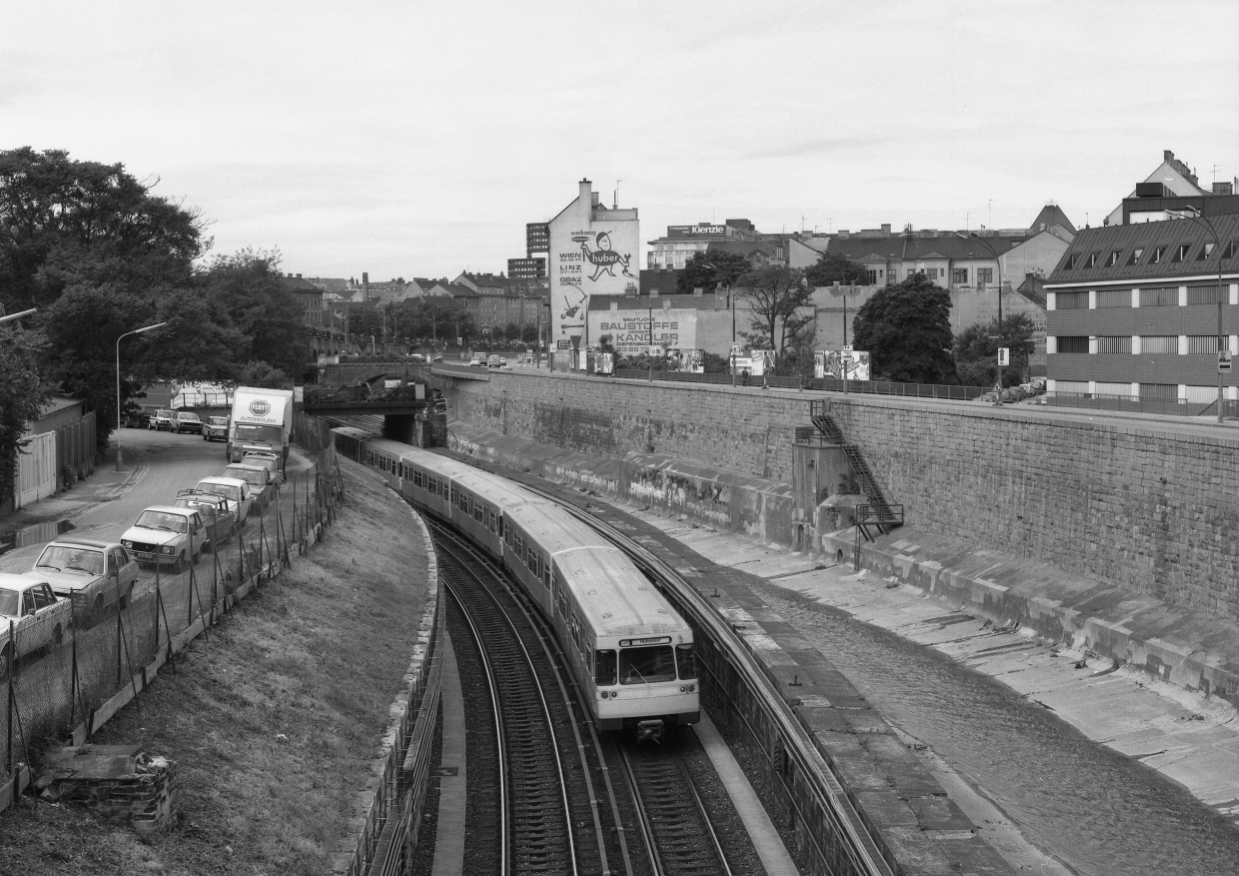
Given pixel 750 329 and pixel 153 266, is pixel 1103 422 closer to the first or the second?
pixel 153 266

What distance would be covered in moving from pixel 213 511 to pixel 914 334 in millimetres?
48519

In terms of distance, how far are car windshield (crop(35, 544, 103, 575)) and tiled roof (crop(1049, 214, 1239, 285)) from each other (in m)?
42.2

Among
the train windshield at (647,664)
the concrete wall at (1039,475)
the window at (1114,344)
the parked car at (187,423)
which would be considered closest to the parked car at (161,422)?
the parked car at (187,423)

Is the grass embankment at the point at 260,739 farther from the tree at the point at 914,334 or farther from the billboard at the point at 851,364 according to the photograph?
the tree at the point at 914,334

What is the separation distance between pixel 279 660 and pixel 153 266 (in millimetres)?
41478

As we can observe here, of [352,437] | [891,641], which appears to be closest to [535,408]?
[352,437]

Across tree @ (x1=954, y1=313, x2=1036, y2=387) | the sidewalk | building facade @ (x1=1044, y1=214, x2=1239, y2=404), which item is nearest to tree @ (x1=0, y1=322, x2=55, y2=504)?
the sidewalk

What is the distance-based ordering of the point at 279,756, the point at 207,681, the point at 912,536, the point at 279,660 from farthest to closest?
the point at 912,536 → the point at 279,660 → the point at 207,681 → the point at 279,756

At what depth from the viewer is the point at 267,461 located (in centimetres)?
4659

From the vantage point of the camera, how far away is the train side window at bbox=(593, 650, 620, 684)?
24141mm

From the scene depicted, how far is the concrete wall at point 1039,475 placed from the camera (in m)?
28.8

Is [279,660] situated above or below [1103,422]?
below

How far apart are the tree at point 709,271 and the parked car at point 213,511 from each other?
99.1m

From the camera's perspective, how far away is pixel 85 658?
1644 centimetres
